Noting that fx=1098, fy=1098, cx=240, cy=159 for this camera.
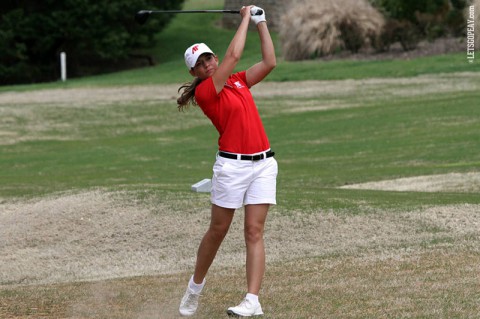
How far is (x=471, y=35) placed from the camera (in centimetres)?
3366

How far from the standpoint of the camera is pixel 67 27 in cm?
5047

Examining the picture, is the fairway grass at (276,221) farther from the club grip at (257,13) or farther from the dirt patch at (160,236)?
the club grip at (257,13)

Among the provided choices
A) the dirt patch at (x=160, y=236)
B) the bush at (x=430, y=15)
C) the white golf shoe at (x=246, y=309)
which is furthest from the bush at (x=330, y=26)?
the white golf shoe at (x=246, y=309)

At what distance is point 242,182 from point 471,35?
2683 cm

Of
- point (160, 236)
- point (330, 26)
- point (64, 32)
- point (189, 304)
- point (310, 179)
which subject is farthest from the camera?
point (64, 32)

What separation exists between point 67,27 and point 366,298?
43472 mm

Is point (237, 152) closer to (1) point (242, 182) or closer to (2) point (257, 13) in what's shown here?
(1) point (242, 182)

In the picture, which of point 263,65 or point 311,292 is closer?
point 263,65

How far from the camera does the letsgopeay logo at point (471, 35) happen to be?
3183 cm

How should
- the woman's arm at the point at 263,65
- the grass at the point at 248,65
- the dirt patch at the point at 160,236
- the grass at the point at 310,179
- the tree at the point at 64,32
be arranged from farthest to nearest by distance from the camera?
the tree at the point at 64,32 → the grass at the point at 248,65 → the dirt patch at the point at 160,236 → the grass at the point at 310,179 → the woman's arm at the point at 263,65

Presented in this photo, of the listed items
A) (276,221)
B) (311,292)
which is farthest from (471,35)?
(311,292)

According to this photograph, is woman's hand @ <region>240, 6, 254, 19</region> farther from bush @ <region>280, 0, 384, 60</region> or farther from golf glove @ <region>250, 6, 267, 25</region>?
bush @ <region>280, 0, 384, 60</region>

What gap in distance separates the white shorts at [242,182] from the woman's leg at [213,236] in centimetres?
10

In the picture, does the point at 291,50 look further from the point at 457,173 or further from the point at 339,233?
the point at 339,233
